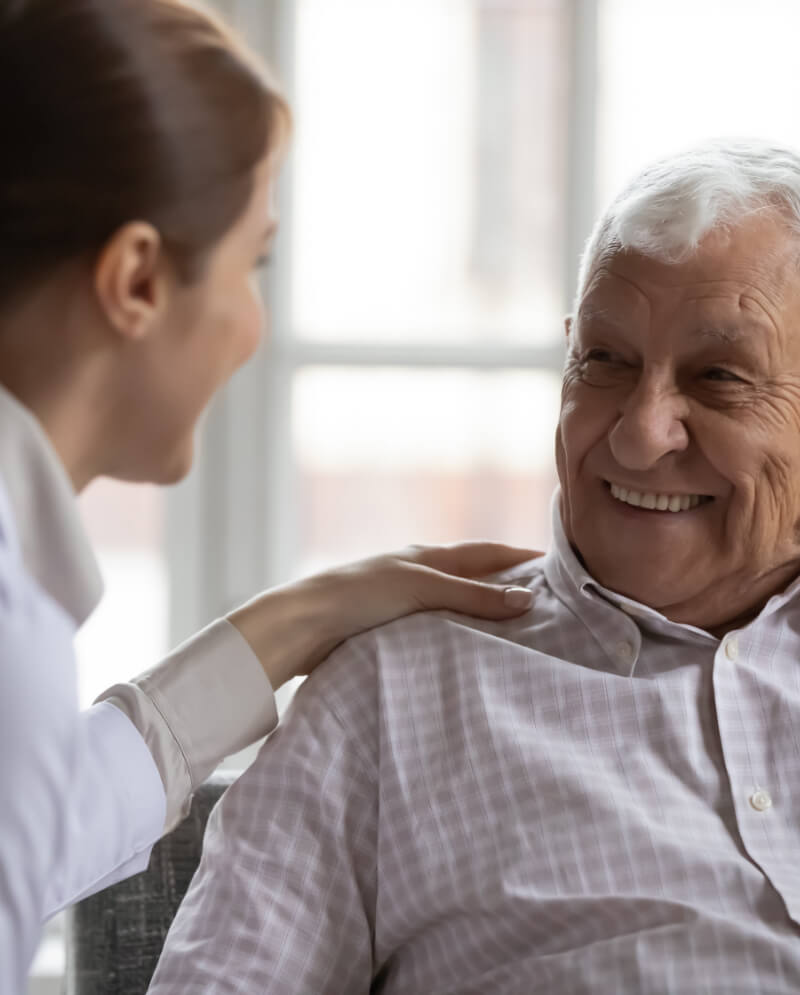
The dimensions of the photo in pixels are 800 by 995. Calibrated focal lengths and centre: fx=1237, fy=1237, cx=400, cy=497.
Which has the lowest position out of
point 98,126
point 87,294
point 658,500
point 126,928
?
point 126,928

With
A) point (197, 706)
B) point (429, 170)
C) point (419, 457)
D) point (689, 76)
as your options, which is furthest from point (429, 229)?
point (197, 706)

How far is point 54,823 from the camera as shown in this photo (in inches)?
34.7

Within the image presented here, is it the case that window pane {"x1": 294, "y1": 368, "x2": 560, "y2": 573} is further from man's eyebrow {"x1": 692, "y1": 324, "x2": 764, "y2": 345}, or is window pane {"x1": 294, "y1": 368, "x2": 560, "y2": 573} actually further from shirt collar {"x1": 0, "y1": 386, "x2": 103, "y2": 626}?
shirt collar {"x1": 0, "y1": 386, "x2": 103, "y2": 626}

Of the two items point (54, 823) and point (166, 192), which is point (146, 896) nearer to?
point (54, 823)

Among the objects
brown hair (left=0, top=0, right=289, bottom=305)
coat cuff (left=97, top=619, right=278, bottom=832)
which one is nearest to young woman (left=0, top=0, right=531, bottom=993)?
brown hair (left=0, top=0, right=289, bottom=305)

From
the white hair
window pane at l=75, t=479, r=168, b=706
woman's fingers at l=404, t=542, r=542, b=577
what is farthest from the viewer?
window pane at l=75, t=479, r=168, b=706

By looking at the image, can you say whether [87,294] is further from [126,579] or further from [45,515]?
[126,579]

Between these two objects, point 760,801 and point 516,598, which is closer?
point 760,801

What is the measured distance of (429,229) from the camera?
3146mm

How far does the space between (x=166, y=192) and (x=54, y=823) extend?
0.48 m

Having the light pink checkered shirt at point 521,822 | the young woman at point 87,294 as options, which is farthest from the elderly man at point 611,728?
the young woman at point 87,294

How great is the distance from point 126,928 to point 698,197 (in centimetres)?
113

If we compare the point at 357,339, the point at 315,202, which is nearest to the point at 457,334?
the point at 357,339

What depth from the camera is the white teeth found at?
147 centimetres
